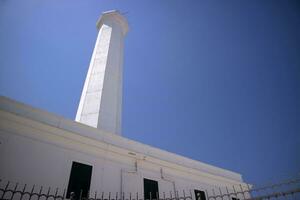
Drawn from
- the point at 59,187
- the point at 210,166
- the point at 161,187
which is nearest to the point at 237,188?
the point at 210,166

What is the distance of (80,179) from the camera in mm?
7938

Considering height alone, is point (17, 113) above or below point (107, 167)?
above

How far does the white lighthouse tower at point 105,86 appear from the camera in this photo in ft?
40.2

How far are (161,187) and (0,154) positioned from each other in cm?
594

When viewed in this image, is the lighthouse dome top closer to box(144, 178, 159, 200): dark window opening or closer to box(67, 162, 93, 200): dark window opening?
box(67, 162, 93, 200): dark window opening

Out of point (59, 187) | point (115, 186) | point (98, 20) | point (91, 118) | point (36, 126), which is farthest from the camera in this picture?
point (98, 20)

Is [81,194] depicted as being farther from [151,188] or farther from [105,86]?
[105,86]

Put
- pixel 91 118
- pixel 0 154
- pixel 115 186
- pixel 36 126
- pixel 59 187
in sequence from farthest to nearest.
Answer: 1. pixel 91 118
2. pixel 115 186
3. pixel 36 126
4. pixel 59 187
5. pixel 0 154

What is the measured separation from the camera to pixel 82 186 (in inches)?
309

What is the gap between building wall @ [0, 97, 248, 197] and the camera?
277 inches

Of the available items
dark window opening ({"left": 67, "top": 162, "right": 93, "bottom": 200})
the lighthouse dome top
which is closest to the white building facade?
dark window opening ({"left": 67, "top": 162, "right": 93, "bottom": 200})

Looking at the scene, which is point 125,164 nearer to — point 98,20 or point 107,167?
point 107,167

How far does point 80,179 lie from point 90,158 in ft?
2.83

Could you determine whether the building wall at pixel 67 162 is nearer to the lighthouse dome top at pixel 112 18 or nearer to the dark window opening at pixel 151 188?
the dark window opening at pixel 151 188
